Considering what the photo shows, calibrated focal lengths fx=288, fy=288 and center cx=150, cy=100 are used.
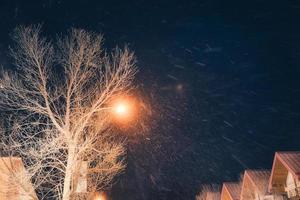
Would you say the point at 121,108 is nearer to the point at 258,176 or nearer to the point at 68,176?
the point at 68,176

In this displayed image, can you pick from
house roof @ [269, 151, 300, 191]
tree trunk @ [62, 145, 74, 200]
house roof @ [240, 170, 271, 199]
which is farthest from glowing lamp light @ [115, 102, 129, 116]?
house roof @ [240, 170, 271, 199]

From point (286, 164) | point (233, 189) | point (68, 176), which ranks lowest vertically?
point (68, 176)

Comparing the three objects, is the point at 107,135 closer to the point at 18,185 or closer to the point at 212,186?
the point at 18,185

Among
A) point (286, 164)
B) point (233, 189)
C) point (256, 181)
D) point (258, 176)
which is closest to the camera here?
point (286, 164)

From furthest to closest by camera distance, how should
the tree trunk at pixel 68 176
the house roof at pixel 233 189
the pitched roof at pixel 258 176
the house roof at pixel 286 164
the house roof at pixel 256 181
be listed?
the house roof at pixel 233 189, the pitched roof at pixel 258 176, the house roof at pixel 256 181, the house roof at pixel 286 164, the tree trunk at pixel 68 176

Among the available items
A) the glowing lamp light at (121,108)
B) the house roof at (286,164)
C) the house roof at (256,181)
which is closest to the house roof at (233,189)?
the house roof at (256,181)

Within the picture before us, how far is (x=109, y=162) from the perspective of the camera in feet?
32.7

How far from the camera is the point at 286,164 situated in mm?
21266

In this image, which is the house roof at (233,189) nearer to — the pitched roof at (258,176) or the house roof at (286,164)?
the pitched roof at (258,176)

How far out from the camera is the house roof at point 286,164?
2056cm

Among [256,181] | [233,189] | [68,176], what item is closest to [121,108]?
[68,176]

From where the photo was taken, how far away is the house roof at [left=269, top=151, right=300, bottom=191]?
67.5 ft

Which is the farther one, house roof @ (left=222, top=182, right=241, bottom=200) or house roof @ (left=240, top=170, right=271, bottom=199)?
house roof @ (left=222, top=182, right=241, bottom=200)

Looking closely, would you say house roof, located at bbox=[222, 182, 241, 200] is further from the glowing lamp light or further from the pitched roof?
the glowing lamp light
